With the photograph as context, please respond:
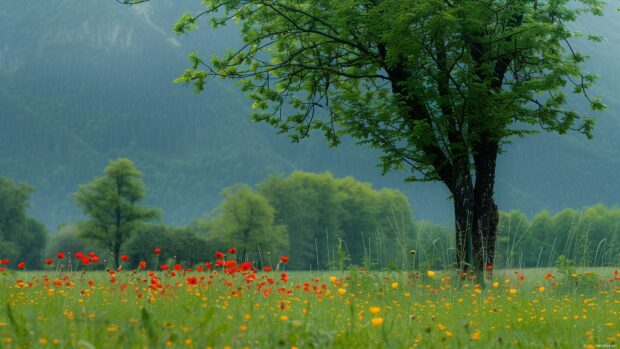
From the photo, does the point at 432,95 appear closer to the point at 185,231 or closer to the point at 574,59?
the point at 574,59

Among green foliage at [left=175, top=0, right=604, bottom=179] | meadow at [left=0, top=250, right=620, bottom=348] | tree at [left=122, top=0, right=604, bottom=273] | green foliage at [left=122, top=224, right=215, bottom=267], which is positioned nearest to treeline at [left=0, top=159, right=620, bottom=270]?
green foliage at [left=122, top=224, right=215, bottom=267]

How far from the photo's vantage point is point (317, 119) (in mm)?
16359

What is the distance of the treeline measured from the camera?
54.1 meters

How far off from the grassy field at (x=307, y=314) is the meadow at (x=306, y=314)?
18 mm

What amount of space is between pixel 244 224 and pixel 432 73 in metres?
46.1

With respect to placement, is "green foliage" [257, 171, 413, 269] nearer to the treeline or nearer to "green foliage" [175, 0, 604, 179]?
the treeline

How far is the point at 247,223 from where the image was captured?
58.5 metres

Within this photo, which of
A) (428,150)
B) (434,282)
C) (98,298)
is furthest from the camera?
(428,150)

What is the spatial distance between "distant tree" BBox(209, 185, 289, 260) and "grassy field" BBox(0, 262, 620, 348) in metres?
45.6

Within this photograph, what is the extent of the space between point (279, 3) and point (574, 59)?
266 inches

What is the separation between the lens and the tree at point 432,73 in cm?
1271

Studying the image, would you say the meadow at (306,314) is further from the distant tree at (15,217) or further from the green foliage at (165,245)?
the distant tree at (15,217)

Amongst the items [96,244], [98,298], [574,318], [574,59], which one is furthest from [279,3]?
[96,244]

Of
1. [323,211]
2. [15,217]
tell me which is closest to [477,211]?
[323,211]
